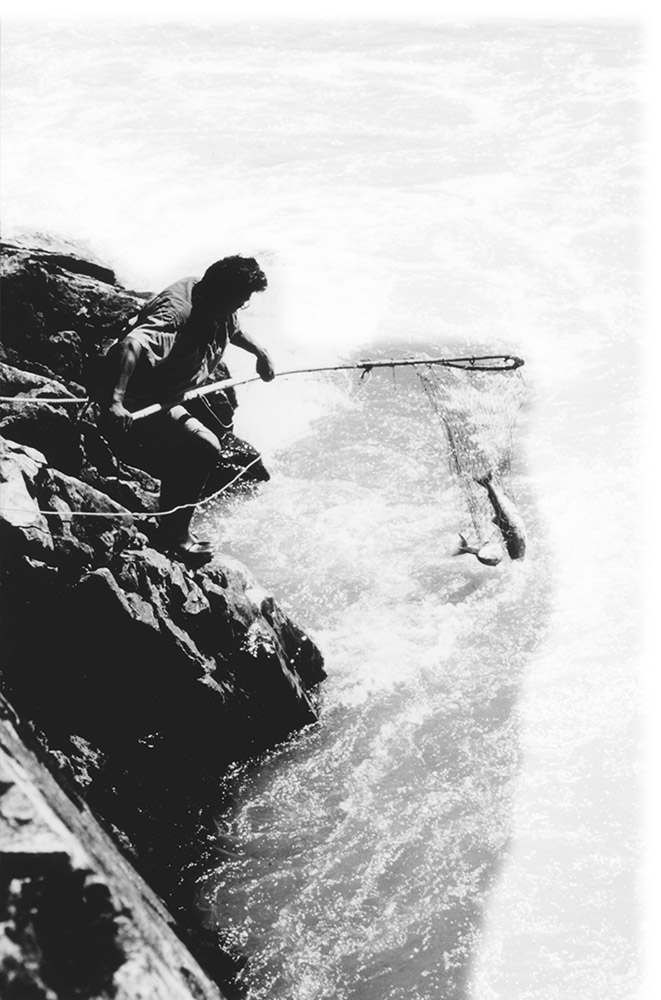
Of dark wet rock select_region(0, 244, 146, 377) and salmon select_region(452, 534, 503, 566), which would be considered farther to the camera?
dark wet rock select_region(0, 244, 146, 377)

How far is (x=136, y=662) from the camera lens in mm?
5336

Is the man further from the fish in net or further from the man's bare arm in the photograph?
the fish in net

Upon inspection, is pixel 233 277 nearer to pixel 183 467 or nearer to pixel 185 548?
pixel 183 467

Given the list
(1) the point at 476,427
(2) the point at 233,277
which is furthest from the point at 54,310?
(1) the point at 476,427

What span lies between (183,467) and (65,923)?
3320 millimetres

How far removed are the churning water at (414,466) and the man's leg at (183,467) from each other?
1.67m

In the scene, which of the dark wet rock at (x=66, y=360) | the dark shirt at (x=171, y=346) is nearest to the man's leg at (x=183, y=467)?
the dark shirt at (x=171, y=346)

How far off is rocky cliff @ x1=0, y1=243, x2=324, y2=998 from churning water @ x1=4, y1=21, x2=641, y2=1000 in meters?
0.33

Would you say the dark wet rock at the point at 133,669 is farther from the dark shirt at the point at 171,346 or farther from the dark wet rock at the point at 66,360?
the dark wet rock at the point at 66,360

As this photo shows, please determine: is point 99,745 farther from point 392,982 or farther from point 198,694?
point 392,982

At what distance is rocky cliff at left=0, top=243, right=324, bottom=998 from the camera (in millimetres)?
4961

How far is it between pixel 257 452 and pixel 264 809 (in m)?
4.21

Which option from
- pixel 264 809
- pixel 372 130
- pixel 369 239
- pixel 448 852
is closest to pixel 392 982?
pixel 448 852

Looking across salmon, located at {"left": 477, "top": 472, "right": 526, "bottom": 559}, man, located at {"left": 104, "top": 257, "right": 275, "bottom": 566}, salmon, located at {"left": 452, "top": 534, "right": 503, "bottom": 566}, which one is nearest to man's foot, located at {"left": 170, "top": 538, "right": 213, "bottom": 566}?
man, located at {"left": 104, "top": 257, "right": 275, "bottom": 566}
